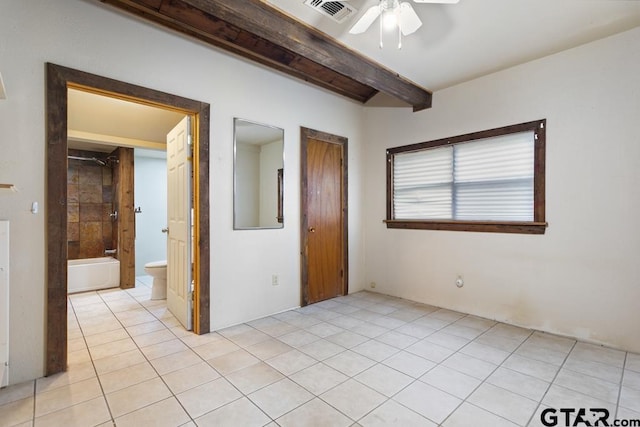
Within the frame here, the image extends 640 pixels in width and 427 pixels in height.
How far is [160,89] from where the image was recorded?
8.37 feet

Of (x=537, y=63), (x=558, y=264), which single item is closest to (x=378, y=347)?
(x=558, y=264)

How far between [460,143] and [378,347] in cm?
236

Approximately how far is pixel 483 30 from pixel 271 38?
67.3 inches

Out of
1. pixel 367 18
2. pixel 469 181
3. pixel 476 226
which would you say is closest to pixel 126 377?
pixel 367 18

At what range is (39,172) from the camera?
205cm

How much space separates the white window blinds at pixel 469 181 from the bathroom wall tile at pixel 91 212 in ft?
16.1

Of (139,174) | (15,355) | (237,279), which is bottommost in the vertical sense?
(15,355)

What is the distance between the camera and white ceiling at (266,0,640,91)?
86.9 inches

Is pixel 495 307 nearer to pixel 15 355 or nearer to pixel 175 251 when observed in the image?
pixel 175 251

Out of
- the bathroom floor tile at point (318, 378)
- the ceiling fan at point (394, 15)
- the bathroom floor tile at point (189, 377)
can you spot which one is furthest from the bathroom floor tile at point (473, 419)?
the ceiling fan at point (394, 15)

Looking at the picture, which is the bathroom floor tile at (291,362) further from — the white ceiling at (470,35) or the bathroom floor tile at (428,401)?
the white ceiling at (470,35)

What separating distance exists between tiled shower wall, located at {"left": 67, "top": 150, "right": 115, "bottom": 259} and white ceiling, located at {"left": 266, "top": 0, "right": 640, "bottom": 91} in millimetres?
4664

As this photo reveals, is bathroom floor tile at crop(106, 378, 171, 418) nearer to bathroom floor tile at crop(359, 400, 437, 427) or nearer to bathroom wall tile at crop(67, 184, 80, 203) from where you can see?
bathroom floor tile at crop(359, 400, 437, 427)

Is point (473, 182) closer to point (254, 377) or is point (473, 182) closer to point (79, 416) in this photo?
point (254, 377)
